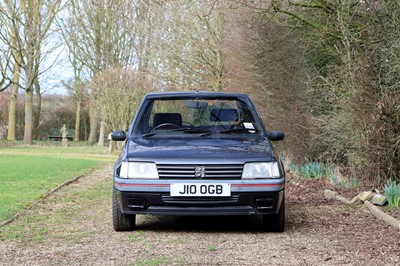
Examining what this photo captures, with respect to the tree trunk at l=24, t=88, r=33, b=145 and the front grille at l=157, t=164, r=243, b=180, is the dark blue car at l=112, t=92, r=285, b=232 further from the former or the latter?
the tree trunk at l=24, t=88, r=33, b=145

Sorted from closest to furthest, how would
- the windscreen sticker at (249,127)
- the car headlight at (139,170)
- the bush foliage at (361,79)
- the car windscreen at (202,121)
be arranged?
the car headlight at (139,170) → the car windscreen at (202,121) → the windscreen sticker at (249,127) → the bush foliage at (361,79)

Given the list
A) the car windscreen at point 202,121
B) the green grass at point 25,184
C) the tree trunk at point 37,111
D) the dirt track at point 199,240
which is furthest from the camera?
the tree trunk at point 37,111

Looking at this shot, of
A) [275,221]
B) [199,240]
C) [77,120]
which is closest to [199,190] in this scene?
[199,240]

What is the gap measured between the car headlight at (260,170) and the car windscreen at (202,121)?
3.16ft

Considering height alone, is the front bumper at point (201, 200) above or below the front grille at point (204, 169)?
below

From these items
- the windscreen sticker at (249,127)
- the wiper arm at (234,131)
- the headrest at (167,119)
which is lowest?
the wiper arm at (234,131)

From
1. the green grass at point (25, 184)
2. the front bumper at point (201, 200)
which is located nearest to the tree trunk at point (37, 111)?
the green grass at point (25, 184)

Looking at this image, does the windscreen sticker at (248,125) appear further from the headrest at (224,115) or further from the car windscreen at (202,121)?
the headrest at (224,115)

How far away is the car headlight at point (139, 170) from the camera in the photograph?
711 centimetres

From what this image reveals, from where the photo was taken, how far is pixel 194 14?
2516 cm

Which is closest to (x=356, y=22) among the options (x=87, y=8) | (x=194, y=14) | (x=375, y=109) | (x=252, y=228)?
(x=375, y=109)

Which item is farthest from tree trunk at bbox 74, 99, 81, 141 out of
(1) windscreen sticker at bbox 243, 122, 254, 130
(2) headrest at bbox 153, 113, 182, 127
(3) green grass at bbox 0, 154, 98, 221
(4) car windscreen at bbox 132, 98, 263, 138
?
(1) windscreen sticker at bbox 243, 122, 254, 130

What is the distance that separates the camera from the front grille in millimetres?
7074

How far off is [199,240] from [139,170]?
3.25ft
